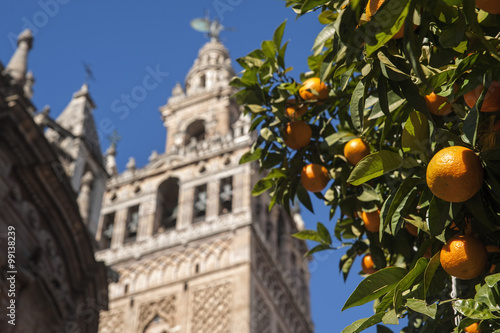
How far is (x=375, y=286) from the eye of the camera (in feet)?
10.1

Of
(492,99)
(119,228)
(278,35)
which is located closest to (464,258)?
(492,99)

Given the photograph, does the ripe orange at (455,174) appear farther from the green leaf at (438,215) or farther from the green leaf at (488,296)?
the green leaf at (488,296)

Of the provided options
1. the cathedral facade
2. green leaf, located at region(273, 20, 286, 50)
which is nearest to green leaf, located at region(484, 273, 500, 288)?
green leaf, located at region(273, 20, 286, 50)

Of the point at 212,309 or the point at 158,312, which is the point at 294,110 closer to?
the point at 212,309

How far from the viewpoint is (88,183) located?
43.9 ft

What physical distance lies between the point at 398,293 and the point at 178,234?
31.3m

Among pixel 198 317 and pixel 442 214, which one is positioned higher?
pixel 198 317

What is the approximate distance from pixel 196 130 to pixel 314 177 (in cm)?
3827

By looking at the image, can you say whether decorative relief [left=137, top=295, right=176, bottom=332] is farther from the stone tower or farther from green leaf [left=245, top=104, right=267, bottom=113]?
green leaf [left=245, top=104, right=267, bottom=113]

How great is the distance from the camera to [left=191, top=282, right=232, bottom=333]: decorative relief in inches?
1154

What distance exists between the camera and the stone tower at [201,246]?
1204 inches

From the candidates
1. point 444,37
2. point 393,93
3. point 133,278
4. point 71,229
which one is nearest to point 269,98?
point 393,93

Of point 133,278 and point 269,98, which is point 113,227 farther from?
point 269,98

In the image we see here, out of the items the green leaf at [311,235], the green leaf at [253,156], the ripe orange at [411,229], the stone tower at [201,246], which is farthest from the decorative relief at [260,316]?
the ripe orange at [411,229]
